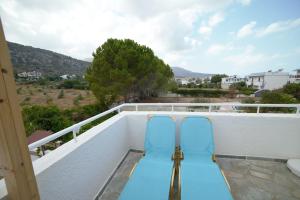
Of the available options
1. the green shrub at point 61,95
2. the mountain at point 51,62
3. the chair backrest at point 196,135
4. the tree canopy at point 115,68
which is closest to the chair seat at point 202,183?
the chair backrest at point 196,135

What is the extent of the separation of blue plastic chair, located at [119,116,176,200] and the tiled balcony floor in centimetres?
37

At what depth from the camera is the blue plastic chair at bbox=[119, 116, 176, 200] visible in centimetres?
162

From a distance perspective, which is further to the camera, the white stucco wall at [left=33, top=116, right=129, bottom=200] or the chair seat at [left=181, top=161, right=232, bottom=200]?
the chair seat at [left=181, top=161, right=232, bottom=200]

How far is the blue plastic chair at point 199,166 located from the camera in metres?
1.59

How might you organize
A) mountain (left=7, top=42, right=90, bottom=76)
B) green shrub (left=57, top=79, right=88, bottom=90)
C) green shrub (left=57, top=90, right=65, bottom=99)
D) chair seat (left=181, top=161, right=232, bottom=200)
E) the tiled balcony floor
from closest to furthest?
chair seat (left=181, top=161, right=232, bottom=200)
the tiled balcony floor
mountain (left=7, top=42, right=90, bottom=76)
green shrub (left=57, top=79, right=88, bottom=90)
green shrub (left=57, top=90, right=65, bottom=99)

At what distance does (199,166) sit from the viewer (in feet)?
6.54

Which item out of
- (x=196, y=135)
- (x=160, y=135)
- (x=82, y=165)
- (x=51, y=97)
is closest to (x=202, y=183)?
(x=196, y=135)

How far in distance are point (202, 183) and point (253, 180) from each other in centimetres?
92

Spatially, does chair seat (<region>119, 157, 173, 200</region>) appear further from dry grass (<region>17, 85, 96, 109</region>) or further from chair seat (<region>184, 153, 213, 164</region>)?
dry grass (<region>17, 85, 96, 109</region>)

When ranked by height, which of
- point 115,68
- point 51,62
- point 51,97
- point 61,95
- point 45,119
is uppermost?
point 51,62

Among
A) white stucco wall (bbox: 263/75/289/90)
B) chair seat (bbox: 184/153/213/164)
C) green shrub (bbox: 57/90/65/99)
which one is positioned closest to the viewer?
chair seat (bbox: 184/153/213/164)

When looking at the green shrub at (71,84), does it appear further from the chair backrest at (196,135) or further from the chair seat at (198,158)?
the chair seat at (198,158)

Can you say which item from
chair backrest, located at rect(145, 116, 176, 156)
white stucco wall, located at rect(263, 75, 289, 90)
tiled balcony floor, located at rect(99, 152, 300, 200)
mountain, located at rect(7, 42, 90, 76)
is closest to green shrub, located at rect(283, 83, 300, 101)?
tiled balcony floor, located at rect(99, 152, 300, 200)

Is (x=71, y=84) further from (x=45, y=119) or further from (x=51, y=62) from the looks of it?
(x=45, y=119)
